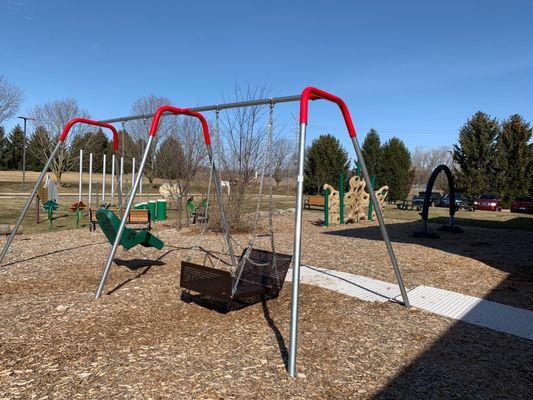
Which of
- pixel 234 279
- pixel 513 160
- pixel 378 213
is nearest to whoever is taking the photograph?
pixel 234 279

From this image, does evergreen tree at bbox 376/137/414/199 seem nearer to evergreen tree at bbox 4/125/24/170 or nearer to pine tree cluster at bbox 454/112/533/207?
pine tree cluster at bbox 454/112/533/207

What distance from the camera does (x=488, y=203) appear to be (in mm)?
29000

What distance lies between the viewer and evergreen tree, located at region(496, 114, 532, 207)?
3138 cm

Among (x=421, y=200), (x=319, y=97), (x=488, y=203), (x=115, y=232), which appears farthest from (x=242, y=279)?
(x=488, y=203)

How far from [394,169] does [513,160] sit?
341 inches

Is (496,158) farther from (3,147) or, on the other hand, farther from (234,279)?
(3,147)

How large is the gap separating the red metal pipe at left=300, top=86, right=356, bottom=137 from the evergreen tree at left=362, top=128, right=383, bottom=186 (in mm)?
31810

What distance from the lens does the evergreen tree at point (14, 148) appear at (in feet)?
166

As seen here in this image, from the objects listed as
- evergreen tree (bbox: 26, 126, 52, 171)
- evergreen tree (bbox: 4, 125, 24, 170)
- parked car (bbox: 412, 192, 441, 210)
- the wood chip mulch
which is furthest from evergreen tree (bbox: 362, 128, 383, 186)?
evergreen tree (bbox: 4, 125, 24, 170)

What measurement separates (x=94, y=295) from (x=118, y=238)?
0.73 metres

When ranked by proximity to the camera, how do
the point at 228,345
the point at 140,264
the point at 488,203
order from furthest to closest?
the point at 488,203 → the point at 140,264 → the point at 228,345

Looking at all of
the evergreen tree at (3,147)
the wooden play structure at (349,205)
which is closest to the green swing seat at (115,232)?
the wooden play structure at (349,205)

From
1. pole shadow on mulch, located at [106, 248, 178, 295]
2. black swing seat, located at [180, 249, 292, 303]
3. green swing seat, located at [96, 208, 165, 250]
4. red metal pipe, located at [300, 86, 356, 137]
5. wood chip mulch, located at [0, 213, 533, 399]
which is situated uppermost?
red metal pipe, located at [300, 86, 356, 137]

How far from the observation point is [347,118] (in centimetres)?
464
